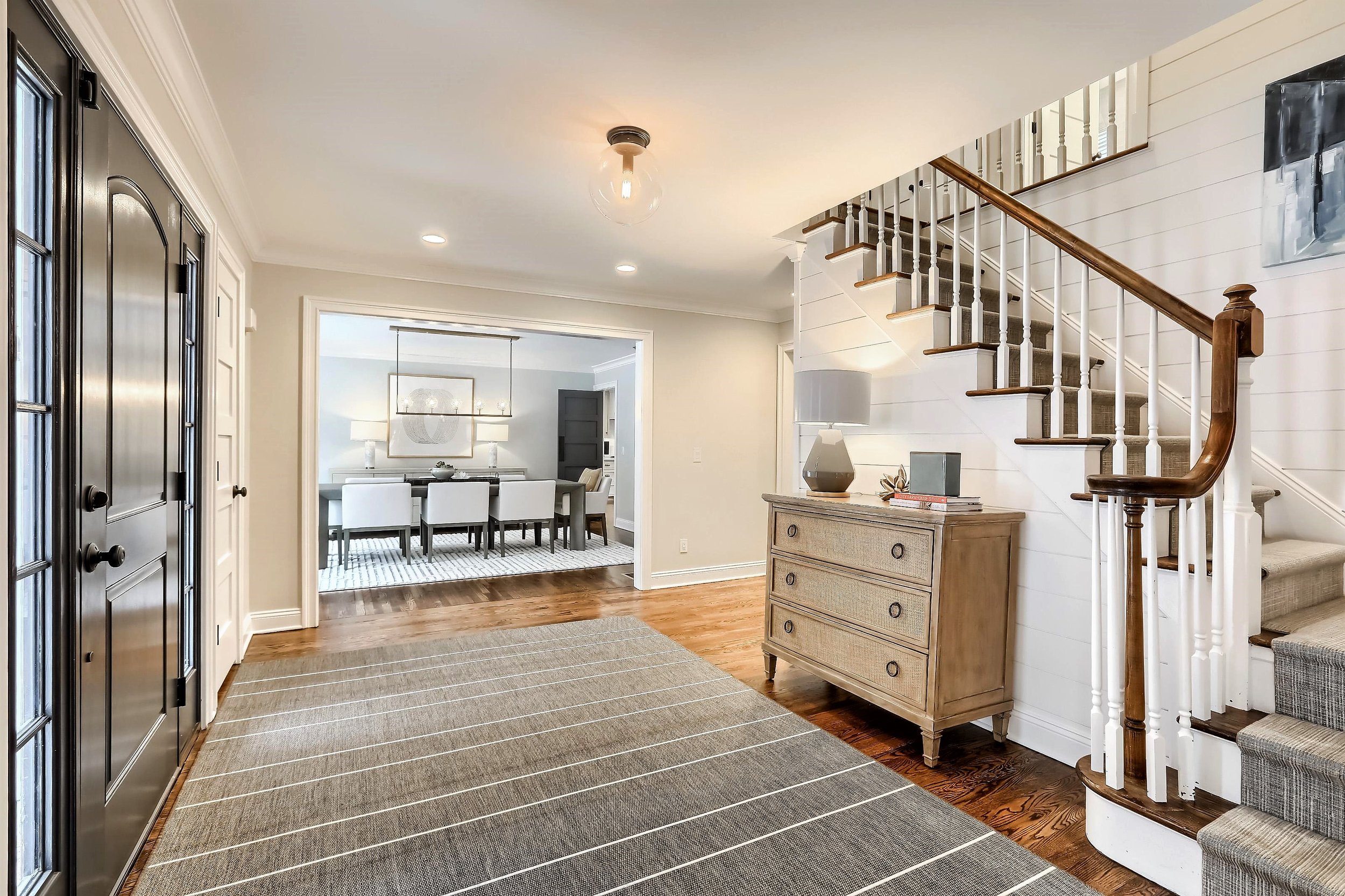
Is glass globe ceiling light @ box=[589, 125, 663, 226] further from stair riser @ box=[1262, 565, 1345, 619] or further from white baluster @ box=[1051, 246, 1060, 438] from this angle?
stair riser @ box=[1262, 565, 1345, 619]

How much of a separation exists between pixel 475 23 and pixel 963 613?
241 centimetres

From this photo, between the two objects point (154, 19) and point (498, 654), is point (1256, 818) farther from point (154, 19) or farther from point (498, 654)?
point (154, 19)

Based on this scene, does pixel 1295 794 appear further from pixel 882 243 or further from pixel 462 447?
pixel 462 447

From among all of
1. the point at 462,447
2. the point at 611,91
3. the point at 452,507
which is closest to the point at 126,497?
the point at 611,91

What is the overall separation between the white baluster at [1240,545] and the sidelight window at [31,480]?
264 cm

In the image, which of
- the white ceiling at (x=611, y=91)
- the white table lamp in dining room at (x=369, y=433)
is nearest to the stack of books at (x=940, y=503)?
the white ceiling at (x=611, y=91)

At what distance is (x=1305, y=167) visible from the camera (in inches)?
87.8

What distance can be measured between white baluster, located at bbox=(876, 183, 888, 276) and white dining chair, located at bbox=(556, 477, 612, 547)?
4.48 meters

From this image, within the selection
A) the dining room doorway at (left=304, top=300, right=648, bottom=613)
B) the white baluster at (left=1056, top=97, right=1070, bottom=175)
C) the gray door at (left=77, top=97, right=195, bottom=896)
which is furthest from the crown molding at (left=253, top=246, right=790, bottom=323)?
the white baluster at (left=1056, top=97, right=1070, bottom=175)

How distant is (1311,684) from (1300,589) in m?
0.49

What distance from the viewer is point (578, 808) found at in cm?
194

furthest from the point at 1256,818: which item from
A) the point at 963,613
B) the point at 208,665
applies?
the point at 208,665

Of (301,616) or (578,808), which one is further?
(301,616)

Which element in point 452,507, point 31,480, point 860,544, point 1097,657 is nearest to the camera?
point 31,480
